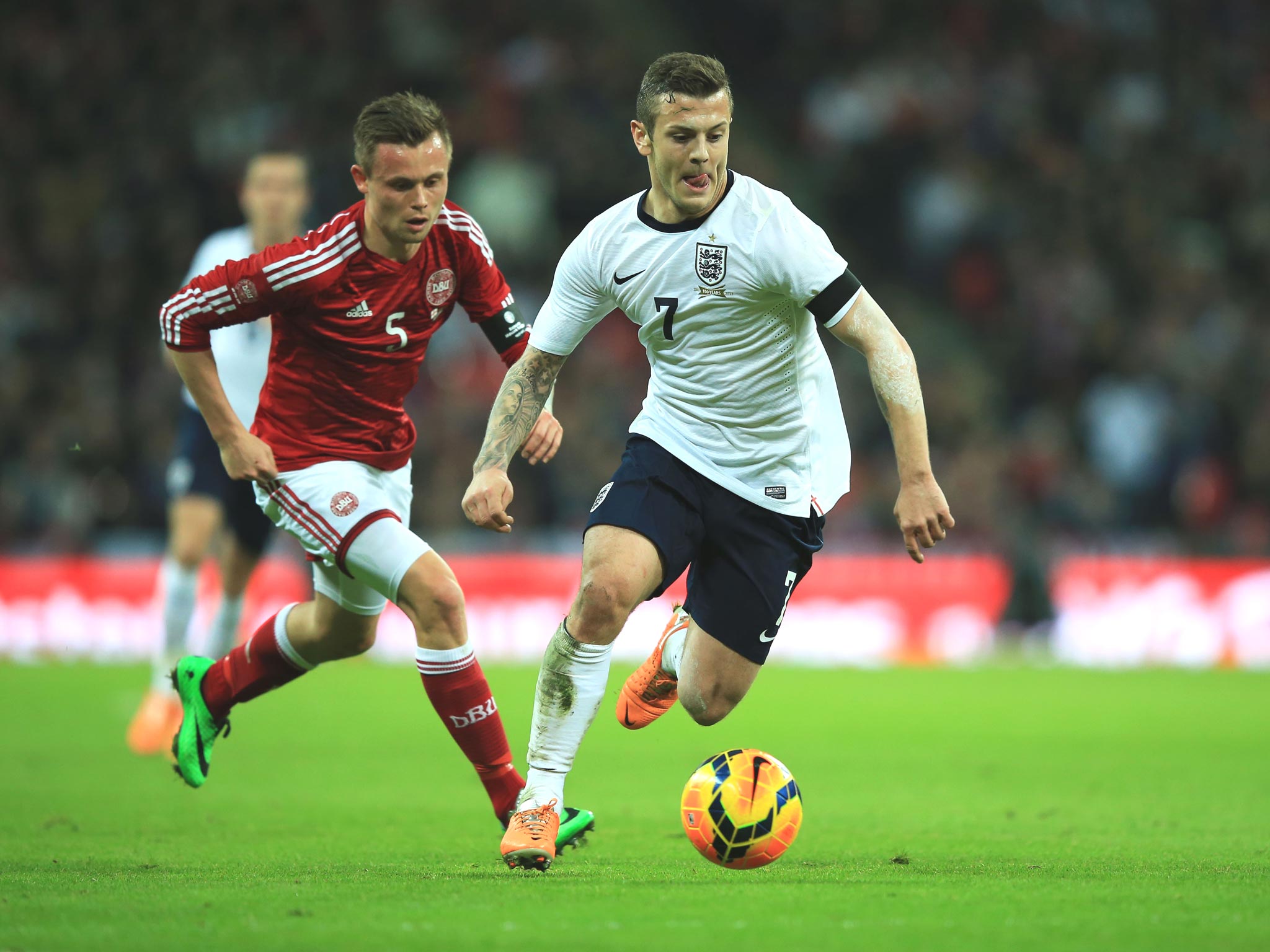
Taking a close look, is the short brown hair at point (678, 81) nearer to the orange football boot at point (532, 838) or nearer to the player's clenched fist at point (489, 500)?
the player's clenched fist at point (489, 500)

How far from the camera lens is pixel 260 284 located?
5.73 m

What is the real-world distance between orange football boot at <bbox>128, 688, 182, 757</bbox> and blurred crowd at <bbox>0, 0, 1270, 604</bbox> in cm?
712

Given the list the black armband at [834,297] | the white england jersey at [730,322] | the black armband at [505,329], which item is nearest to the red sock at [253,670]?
the black armband at [505,329]

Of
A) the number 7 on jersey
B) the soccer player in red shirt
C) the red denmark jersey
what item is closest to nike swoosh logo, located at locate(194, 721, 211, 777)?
the soccer player in red shirt

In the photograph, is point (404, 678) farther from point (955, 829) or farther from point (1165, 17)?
point (1165, 17)

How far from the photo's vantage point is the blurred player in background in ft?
26.7

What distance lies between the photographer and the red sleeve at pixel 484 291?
6.08 metres

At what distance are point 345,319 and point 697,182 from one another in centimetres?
142

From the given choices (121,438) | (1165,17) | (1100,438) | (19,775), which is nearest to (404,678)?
(121,438)

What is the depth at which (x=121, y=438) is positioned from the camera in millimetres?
16500

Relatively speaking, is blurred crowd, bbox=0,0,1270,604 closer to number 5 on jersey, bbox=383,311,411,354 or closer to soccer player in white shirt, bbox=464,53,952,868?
number 5 on jersey, bbox=383,311,411,354

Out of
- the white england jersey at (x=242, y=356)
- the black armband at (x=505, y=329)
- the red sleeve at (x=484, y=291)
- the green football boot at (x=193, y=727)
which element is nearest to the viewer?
the red sleeve at (x=484, y=291)

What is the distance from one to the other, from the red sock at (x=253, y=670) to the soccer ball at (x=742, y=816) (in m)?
2.04

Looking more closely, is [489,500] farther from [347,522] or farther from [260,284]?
[260,284]
